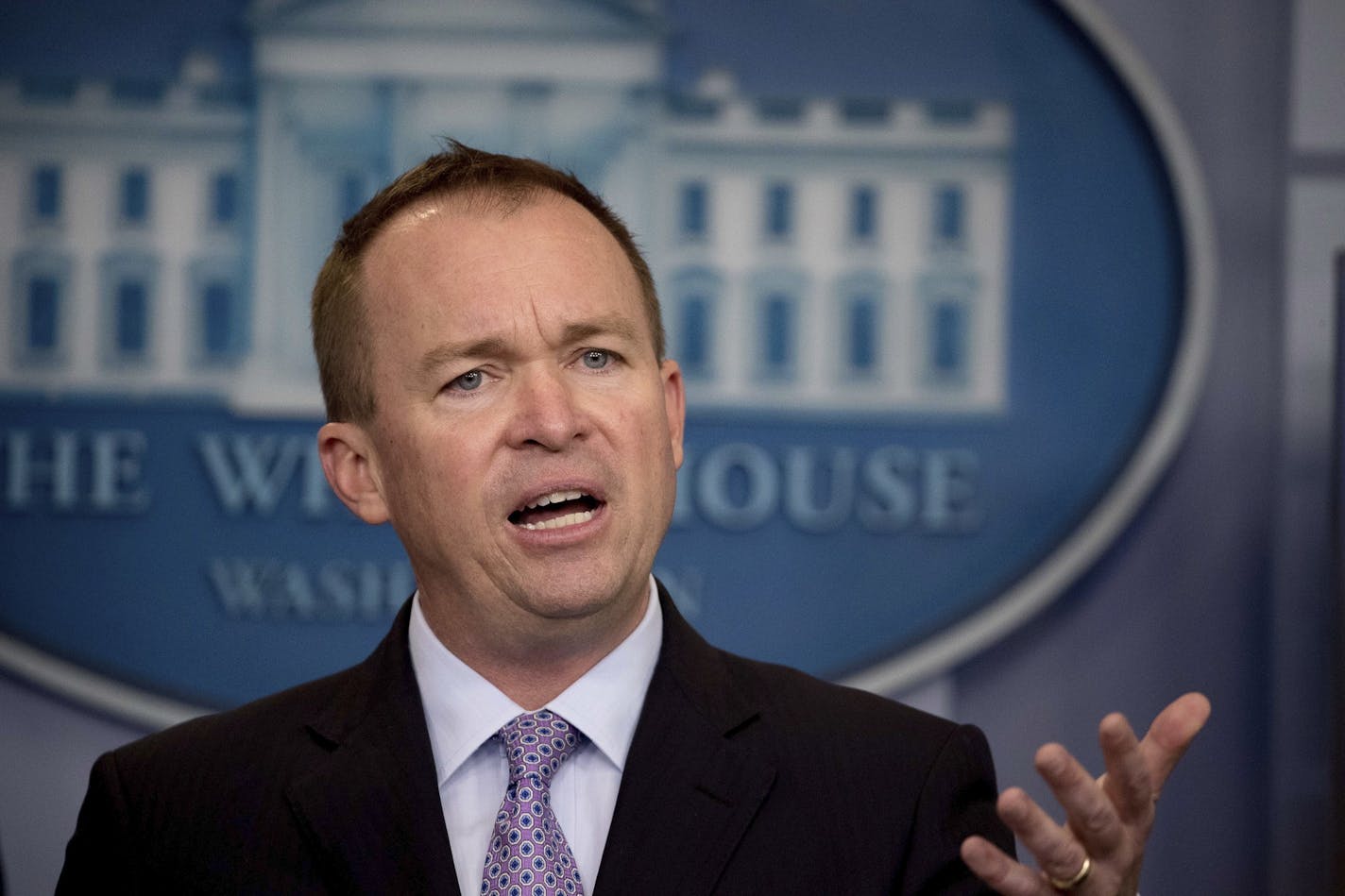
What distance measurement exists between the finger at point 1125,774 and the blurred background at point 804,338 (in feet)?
4.80

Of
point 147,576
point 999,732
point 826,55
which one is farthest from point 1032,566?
point 147,576

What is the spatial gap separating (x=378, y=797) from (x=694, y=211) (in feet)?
5.23

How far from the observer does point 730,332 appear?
2855 mm

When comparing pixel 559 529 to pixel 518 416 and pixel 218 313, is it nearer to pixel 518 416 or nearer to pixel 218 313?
pixel 518 416

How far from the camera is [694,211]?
2.86 metres

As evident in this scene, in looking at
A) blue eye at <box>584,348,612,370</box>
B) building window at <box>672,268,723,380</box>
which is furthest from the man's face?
building window at <box>672,268,723,380</box>

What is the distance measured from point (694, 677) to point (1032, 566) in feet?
4.29

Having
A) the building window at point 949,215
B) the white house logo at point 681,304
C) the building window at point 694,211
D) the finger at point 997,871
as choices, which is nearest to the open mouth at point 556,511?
the finger at point 997,871

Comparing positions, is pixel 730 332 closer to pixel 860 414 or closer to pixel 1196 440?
pixel 860 414

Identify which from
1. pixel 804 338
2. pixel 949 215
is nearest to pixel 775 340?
pixel 804 338

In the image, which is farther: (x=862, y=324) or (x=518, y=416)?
(x=862, y=324)

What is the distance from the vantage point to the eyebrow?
5.30ft

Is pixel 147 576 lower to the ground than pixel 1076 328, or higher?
A: lower

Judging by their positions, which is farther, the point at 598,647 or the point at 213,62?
the point at 213,62
